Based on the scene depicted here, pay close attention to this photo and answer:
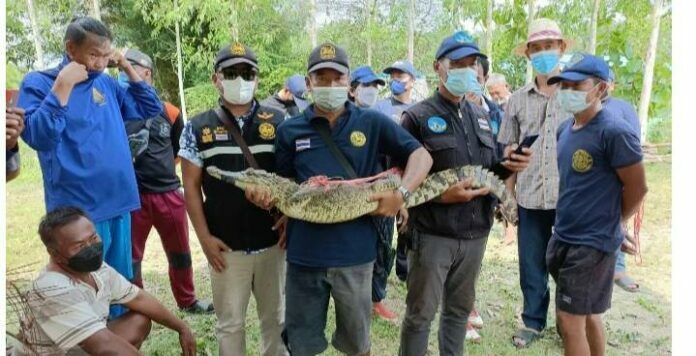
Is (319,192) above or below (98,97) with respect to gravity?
below

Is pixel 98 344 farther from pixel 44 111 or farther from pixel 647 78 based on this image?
pixel 647 78

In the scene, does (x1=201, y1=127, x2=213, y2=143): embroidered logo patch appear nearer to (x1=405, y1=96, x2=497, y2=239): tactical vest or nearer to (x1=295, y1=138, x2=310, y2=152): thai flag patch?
(x1=295, y1=138, x2=310, y2=152): thai flag patch

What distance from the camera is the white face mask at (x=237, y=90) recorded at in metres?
3.01

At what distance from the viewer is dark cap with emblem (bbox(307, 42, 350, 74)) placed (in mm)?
2801

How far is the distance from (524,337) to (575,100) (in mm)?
2002

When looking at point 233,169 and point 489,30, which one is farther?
point 489,30

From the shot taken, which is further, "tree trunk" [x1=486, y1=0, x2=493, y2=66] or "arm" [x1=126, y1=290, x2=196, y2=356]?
"tree trunk" [x1=486, y1=0, x2=493, y2=66]

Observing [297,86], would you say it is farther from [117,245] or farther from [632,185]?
[632,185]

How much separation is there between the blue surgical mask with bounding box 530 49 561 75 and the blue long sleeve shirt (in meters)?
3.03

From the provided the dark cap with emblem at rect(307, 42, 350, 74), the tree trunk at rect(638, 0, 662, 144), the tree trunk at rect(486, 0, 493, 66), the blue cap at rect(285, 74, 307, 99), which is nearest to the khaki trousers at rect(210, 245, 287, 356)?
the dark cap with emblem at rect(307, 42, 350, 74)

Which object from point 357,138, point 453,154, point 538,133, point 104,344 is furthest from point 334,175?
point 538,133

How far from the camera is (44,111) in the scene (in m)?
2.76

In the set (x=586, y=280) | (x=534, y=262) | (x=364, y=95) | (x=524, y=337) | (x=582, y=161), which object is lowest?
(x=524, y=337)

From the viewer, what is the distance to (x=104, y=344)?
2.70 meters
